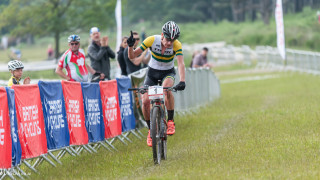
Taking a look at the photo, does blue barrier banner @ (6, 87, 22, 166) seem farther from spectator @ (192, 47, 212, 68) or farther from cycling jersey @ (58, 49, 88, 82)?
spectator @ (192, 47, 212, 68)

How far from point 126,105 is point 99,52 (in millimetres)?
1642

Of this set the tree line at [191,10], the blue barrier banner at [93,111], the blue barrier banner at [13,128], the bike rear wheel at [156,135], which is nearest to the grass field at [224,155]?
the bike rear wheel at [156,135]

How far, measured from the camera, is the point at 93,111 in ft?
39.4

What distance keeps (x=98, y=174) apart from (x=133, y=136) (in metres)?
4.69

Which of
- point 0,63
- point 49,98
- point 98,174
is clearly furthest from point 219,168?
point 0,63

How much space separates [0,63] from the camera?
134 feet

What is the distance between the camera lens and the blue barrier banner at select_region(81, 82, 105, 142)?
11.7 m

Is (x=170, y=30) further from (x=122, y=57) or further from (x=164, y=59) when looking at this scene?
(x=122, y=57)

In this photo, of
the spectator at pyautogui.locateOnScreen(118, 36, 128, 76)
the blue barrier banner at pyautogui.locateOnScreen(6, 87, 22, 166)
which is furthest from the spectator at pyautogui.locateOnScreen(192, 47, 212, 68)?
the blue barrier banner at pyautogui.locateOnScreen(6, 87, 22, 166)

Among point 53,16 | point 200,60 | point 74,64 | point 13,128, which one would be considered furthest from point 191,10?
point 13,128

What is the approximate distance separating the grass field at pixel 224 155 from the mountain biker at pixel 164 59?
75cm

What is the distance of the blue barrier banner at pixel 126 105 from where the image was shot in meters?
13.4

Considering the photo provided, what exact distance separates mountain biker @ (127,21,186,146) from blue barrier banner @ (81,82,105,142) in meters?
1.16

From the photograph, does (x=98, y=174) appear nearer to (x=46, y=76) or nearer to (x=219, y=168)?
(x=219, y=168)
